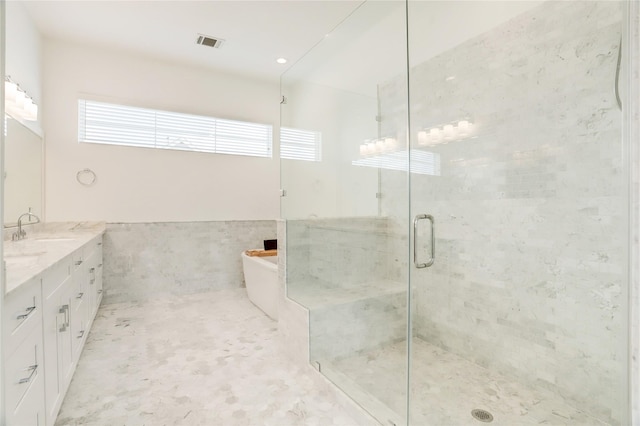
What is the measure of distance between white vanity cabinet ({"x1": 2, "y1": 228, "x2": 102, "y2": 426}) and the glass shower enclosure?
1465mm

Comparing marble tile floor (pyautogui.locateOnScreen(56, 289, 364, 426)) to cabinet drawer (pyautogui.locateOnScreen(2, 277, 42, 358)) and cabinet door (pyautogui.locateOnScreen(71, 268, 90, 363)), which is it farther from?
cabinet drawer (pyautogui.locateOnScreen(2, 277, 42, 358))

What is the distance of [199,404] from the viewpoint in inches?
73.1

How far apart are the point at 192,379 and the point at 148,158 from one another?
2.93m

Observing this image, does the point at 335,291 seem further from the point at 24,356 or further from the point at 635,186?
the point at 635,186

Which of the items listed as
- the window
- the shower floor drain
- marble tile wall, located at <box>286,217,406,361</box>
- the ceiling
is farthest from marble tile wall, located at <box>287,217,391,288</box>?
the ceiling

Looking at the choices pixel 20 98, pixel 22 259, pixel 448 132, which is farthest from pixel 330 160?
pixel 20 98

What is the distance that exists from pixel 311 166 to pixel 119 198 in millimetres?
2429

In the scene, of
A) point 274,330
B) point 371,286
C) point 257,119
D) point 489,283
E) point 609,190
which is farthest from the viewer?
point 257,119

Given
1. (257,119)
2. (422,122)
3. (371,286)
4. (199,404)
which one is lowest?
(199,404)

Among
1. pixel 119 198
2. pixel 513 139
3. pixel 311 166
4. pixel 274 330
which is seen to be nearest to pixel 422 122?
pixel 513 139

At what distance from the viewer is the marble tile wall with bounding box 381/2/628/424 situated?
1731 mm

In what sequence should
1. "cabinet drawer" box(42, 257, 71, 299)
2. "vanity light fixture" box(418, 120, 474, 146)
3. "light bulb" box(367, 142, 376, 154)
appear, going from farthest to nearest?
"light bulb" box(367, 142, 376, 154) < "vanity light fixture" box(418, 120, 474, 146) < "cabinet drawer" box(42, 257, 71, 299)

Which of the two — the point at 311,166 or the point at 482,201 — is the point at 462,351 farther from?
the point at 311,166

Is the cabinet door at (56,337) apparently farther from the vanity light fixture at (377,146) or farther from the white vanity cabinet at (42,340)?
the vanity light fixture at (377,146)
